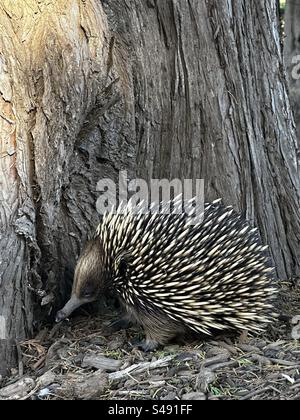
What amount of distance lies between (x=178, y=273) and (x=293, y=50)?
5.88 meters

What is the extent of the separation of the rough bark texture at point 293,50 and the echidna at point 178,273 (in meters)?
4.93

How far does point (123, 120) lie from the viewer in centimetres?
519

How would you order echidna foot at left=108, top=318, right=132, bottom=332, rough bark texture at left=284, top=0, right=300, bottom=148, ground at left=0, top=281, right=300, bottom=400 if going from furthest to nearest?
rough bark texture at left=284, top=0, right=300, bottom=148
echidna foot at left=108, top=318, right=132, bottom=332
ground at left=0, top=281, right=300, bottom=400

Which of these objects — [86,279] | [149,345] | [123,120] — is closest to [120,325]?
[149,345]

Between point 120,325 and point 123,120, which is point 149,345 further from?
point 123,120

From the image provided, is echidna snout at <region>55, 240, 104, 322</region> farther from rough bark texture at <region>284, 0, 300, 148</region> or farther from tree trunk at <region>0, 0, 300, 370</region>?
rough bark texture at <region>284, 0, 300, 148</region>

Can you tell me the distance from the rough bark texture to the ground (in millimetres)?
4880

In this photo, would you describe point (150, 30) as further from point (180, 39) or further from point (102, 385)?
point (102, 385)

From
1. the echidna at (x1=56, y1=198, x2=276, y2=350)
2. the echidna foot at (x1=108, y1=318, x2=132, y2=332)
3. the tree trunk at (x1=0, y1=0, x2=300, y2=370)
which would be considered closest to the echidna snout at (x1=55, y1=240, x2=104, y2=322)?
the echidna at (x1=56, y1=198, x2=276, y2=350)

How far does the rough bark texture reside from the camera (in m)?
9.54

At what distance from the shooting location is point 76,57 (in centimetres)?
470

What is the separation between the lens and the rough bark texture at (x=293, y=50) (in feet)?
31.3

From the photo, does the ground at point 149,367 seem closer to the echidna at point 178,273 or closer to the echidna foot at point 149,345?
the echidna foot at point 149,345

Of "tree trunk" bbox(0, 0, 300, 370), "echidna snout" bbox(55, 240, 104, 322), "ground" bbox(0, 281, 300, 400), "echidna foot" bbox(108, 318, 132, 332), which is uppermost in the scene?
"tree trunk" bbox(0, 0, 300, 370)
